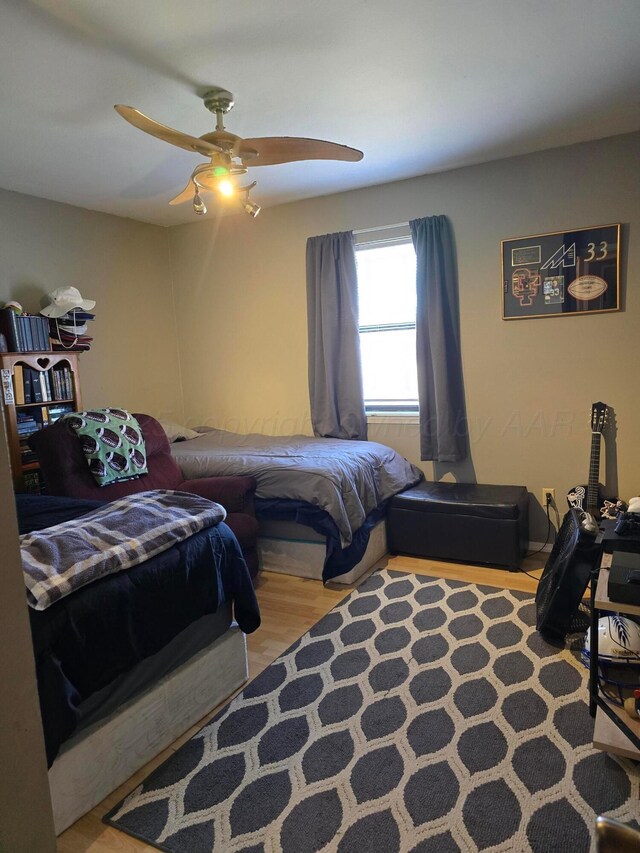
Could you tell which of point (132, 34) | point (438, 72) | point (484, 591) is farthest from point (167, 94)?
point (484, 591)

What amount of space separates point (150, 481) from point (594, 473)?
2.63 m

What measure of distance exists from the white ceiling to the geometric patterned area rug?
250 cm

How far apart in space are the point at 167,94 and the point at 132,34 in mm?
452

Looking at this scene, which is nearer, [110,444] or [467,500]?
[110,444]

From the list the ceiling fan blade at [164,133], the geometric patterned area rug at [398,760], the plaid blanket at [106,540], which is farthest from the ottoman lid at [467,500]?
the ceiling fan blade at [164,133]

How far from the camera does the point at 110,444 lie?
3.00m

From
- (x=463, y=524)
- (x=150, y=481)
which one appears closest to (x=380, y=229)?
(x=463, y=524)

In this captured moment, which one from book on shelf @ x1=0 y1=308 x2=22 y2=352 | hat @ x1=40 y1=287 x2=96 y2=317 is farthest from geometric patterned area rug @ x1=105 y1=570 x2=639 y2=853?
hat @ x1=40 y1=287 x2=96 y2=317

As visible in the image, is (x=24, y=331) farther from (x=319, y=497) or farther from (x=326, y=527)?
(x=326, y=527)

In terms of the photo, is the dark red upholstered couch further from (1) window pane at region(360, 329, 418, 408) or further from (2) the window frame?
(1) window pane at region(360, 329, 418, 408)

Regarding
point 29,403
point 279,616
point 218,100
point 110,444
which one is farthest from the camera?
point 29,403

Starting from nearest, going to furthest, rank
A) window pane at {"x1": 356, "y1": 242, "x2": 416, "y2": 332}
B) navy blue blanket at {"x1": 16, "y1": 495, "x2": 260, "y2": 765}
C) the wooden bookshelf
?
navy blue blanket at {"x1": 16, "y1": 495, "x2": 260, "y2": 765}
the wooden bookshelf
window pane at {"x1": 356, "y1": 242, "x2": 416, "y2": 332}

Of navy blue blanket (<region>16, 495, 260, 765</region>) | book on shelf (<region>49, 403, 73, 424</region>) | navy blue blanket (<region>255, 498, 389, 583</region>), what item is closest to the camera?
navy blue blanket (<region>16, 495, 260, 765</region>)

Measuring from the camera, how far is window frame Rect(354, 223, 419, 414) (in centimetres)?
391
